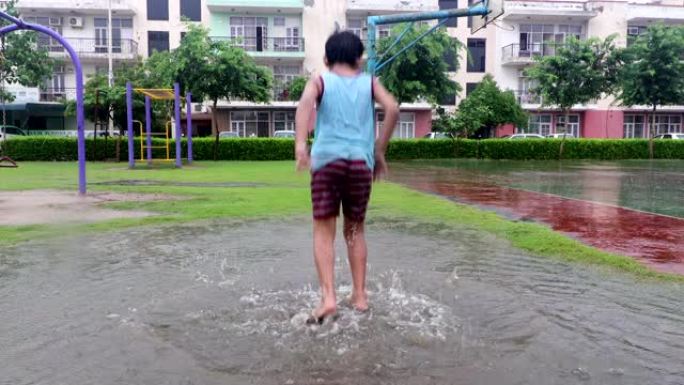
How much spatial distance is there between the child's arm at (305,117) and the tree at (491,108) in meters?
31.6

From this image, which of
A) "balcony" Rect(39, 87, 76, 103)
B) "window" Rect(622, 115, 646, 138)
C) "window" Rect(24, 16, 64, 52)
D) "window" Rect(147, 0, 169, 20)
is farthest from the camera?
"window" Rect(622, 115, 646, 138)

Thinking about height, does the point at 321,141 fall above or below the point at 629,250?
above

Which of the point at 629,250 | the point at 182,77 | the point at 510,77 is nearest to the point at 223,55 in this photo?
the point at 182,77

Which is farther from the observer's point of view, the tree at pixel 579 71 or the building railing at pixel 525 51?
the building railing at pixel 525 51

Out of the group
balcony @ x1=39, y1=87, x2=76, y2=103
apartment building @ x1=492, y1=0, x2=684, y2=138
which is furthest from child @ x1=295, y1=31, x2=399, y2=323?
balcony @ x1=39, y1=87, x2=76, y2=103

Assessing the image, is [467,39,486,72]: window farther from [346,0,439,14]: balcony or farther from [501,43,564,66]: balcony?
[346,0,439,14]: balcony

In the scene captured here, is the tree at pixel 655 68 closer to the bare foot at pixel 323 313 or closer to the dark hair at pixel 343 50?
the dark hair at pixel 343 50

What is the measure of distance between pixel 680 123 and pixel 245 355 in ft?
168

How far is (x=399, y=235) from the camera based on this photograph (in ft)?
23.1

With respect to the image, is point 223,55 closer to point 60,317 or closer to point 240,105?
point 240,105

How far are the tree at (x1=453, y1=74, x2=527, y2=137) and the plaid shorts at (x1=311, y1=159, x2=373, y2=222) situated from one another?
31.4 m

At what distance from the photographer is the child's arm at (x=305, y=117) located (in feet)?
12.2

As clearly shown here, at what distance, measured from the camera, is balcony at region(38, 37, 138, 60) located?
41406mm

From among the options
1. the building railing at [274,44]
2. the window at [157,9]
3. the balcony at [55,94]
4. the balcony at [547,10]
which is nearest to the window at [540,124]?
the balcony at [547,10]
